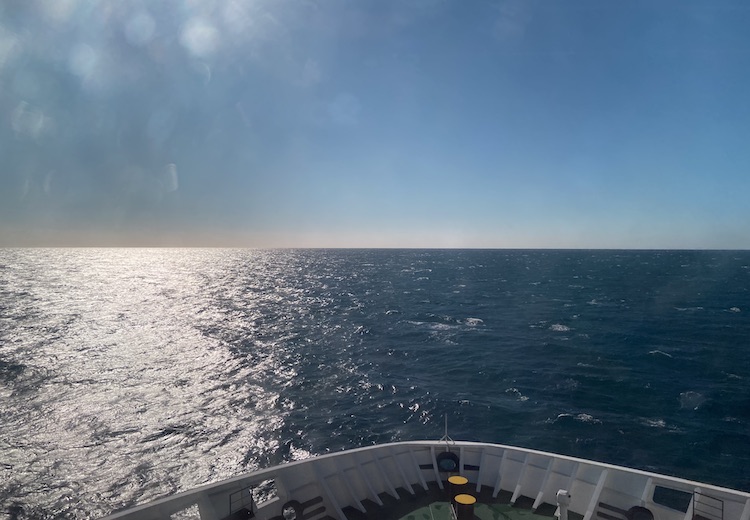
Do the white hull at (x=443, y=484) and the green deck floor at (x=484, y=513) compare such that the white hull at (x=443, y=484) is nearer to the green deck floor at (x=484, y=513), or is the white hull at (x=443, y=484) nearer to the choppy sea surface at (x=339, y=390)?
the green deck floor at (x=484, y=513)

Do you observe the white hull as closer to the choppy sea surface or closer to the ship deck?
the ship deck

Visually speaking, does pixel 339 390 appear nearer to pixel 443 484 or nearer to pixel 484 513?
pixel 443 484

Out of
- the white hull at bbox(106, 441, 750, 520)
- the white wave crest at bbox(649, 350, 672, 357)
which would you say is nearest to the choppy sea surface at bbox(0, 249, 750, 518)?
the white wave crest at bbox(649, 350, 672, 357)

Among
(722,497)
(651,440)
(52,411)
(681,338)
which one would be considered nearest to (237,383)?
(52,411)

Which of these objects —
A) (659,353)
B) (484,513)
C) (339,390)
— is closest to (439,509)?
(484,513)

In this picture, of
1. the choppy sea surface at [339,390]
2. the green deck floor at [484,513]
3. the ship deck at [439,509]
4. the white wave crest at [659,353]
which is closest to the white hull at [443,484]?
the ship deck at [439,509]

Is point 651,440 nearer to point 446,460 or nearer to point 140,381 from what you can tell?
point 446,460
